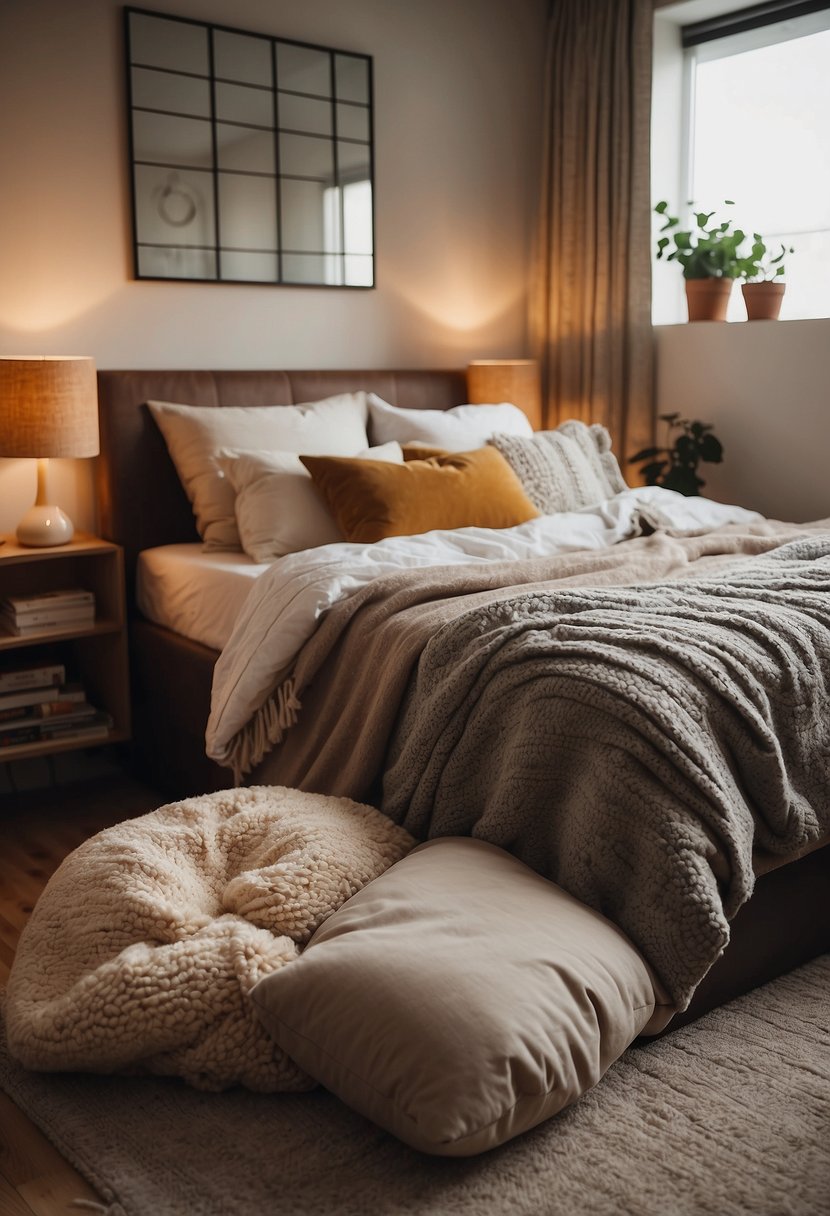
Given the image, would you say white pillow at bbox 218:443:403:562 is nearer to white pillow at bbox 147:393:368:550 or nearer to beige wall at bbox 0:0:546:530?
white pillow at bbox 147:393:368:550

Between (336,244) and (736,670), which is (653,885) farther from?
(336,244)

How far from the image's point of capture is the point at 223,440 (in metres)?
3.33

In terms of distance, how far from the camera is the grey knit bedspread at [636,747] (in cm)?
171

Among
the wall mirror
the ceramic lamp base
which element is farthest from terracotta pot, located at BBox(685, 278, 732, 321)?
the ceramic lamp base

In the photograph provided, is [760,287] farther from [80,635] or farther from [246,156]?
[80,635]

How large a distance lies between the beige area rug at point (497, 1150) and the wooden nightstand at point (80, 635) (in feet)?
4.53

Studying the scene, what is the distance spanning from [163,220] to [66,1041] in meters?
2.60

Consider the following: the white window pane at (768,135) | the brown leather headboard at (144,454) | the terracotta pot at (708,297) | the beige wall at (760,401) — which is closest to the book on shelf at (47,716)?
the brown leather headboard at (144,454)

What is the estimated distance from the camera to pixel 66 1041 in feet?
5.55

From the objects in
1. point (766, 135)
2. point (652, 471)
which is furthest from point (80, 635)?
point (766, 135)

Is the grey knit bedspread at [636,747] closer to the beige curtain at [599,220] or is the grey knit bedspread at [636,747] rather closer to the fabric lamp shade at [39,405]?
the fabric lamp shade at [39,405]

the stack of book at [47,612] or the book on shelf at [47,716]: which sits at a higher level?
the stack of book at [47,612]

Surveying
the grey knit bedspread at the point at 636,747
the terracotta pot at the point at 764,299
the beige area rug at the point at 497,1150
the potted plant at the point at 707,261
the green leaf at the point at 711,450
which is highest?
the potted plant at the point at 707,261

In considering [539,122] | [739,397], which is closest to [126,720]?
[739,397]
